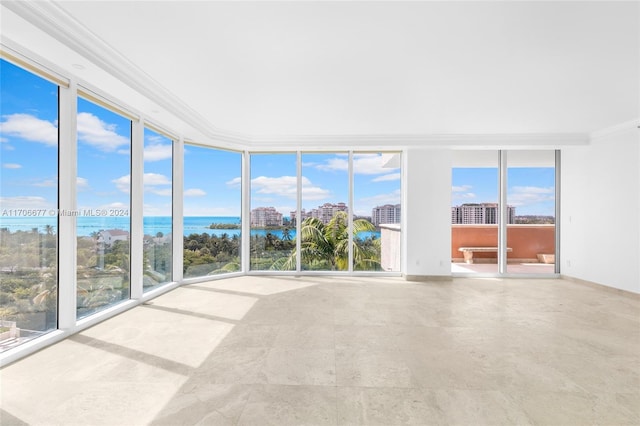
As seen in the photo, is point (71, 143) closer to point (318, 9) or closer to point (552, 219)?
point (318, 9)

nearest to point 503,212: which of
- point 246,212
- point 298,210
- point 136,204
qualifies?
point 298,210

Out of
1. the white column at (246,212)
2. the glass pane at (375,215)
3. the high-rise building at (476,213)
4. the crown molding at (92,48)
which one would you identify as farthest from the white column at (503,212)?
the crown molding at (92,48)

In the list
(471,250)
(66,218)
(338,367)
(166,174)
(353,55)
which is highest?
(353,55)

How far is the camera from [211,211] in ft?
20.3

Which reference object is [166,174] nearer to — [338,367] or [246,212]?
[246,212]

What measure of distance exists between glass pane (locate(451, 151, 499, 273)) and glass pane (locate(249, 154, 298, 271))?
11.8 feet

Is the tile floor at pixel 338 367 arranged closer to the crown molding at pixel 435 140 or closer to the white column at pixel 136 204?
the white column at pixel 136 204

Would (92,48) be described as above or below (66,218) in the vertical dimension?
above

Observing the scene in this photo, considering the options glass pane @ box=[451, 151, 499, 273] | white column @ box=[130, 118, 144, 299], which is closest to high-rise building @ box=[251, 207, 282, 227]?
white column @ box=[130, 118, 144, 299]

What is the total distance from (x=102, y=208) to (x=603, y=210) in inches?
321

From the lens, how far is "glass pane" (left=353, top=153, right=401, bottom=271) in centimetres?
672

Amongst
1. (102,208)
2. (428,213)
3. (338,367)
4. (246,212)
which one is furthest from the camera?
(246,212)

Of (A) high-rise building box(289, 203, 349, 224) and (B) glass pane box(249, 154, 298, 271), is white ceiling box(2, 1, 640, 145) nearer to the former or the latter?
(B) glass pane box(249, 154, 298, 271)

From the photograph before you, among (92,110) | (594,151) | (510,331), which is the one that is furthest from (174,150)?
(594,151)
